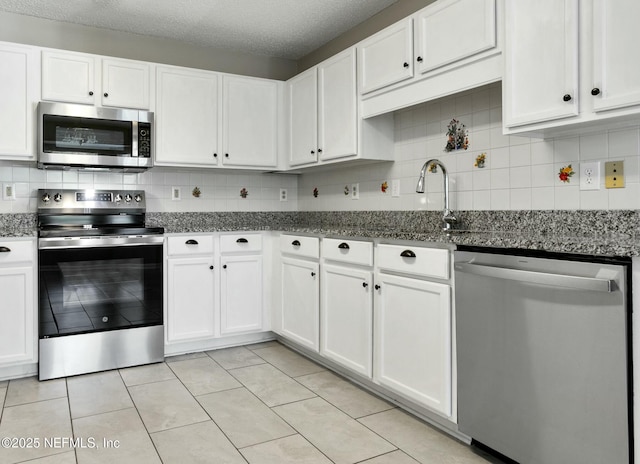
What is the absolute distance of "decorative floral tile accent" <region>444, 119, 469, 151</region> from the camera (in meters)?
2.75

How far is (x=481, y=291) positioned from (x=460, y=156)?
107 cm

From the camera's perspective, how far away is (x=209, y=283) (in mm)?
3564

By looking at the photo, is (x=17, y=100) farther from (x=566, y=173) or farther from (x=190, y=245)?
(x=566, y=173)

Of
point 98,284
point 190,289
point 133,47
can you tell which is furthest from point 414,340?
point 133,47

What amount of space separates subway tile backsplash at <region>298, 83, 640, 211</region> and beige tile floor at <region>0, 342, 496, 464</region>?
3.91 feet

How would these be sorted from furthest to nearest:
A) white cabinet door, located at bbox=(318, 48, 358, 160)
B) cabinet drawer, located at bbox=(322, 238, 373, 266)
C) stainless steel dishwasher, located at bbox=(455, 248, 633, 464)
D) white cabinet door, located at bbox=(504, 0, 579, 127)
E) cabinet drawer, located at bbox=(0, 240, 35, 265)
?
1. white cabinet door, located at bbox=(318, 48, 358, 160)
2. cabinet drawer, located at bbox=(0, 240, 35, 265)
3. cabinet drawer, located at bbox=(322, 238, 373, 266)
4. white cabinet door, located at bbox=(504, 0, 579, 127)
5. stainless steel dishwasher, located at bbox=(455, 248, 633, 464)

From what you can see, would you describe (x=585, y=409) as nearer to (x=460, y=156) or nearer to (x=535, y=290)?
(x=535, y=290)

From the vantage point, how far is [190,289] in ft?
11.5

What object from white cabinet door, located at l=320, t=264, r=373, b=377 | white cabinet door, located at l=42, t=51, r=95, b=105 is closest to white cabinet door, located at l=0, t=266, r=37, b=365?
white cabinet door, located at l=42, t=51, r=95, b=105

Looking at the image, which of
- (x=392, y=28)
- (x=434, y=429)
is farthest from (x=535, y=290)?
(x=392, y=28)

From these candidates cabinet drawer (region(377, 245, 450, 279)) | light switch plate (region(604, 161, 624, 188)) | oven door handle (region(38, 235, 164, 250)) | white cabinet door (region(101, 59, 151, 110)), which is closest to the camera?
light switch plate (region(604, 161, 624, 188))

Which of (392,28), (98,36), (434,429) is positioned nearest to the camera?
(434,429)

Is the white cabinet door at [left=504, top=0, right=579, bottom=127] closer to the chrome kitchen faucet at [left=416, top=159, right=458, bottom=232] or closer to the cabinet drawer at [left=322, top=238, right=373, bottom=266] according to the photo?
the chrome kitchen faucet at [left=416, top=159, right=458, bottom=232]

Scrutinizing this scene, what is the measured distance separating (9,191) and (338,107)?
2.31m
